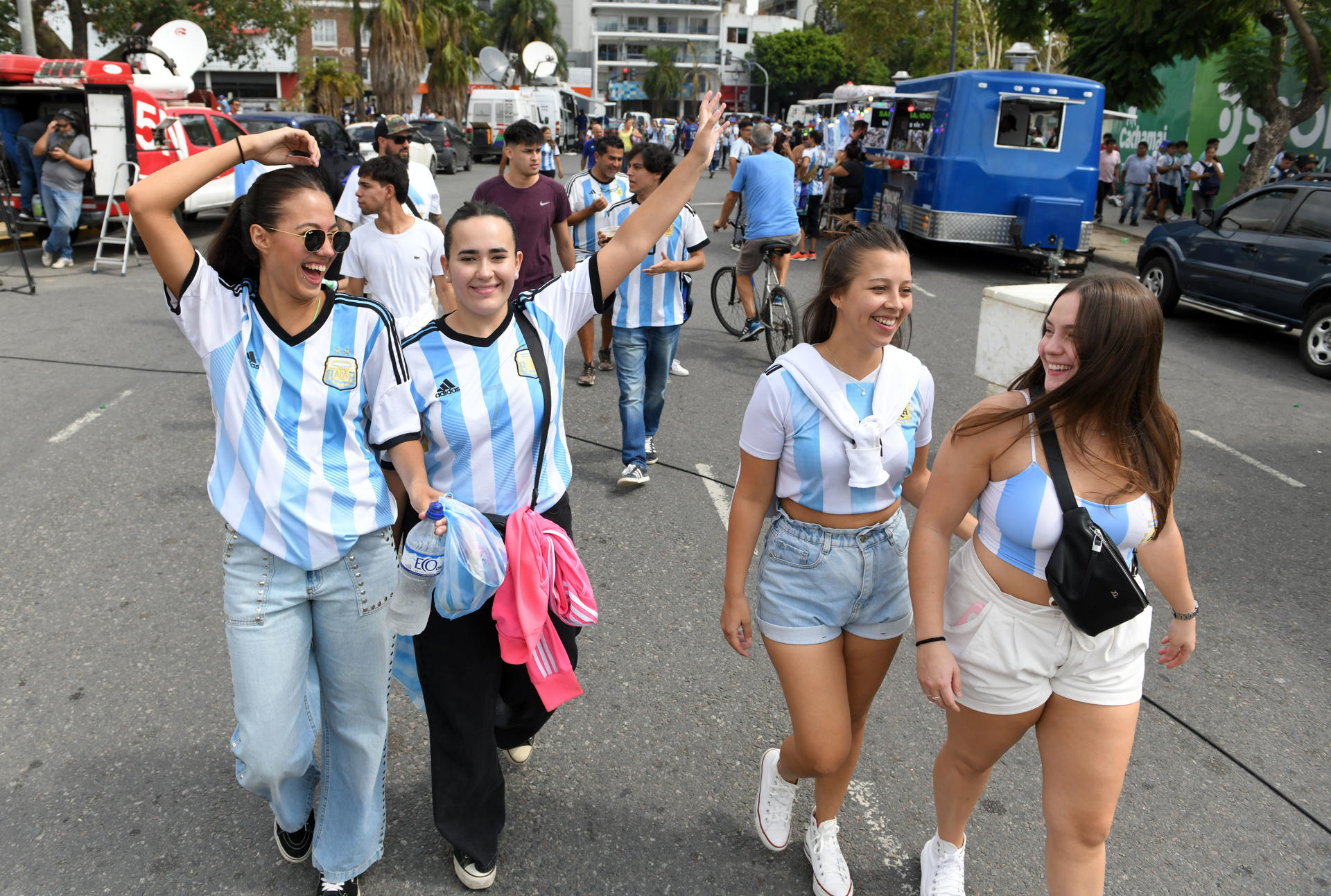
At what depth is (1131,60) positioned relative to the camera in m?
16.5

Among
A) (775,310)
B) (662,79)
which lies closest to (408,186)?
(775,310)

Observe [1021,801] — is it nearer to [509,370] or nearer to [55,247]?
[509,370]

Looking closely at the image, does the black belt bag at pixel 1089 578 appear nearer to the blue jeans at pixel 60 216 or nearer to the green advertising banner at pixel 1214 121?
the blue jeans at pixel 60 216

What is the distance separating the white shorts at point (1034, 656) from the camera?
2236 mm

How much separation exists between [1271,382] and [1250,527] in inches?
166

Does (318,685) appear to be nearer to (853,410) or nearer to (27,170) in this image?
(853,410)

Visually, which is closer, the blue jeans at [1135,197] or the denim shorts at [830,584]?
the denim shorts at [830,584]

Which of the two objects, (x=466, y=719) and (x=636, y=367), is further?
(x=636, y=367)

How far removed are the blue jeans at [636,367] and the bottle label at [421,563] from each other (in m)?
3.45

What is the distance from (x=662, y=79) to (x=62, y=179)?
314 ft

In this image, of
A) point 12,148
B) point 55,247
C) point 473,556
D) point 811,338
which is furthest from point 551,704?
point 12,148

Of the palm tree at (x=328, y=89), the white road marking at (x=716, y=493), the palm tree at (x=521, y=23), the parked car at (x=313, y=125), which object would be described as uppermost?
the palm tree at (x=521, y=23)

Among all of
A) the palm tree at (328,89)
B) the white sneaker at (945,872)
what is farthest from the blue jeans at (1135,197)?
the palm tree at (328,89)

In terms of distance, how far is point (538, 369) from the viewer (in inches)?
100
